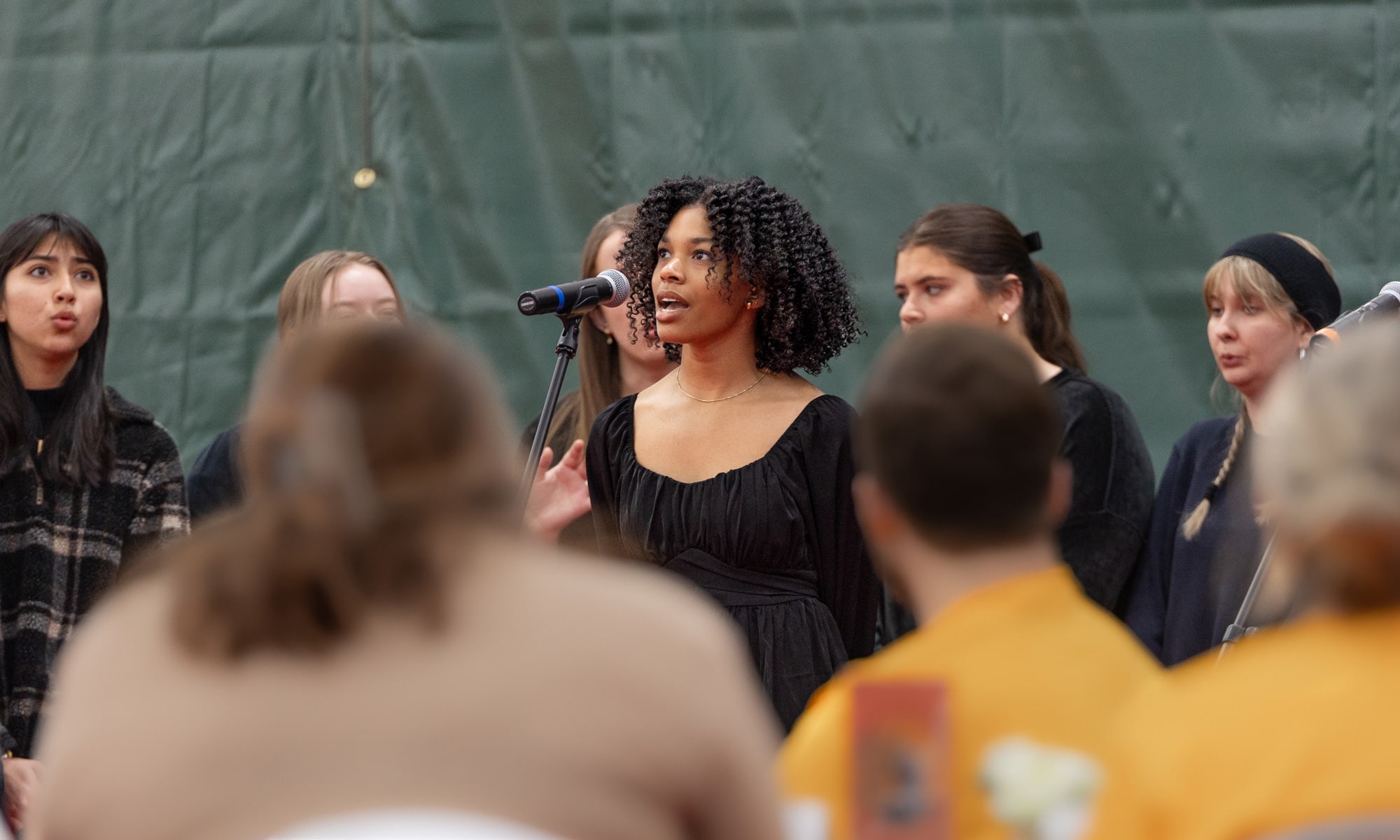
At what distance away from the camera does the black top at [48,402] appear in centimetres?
354

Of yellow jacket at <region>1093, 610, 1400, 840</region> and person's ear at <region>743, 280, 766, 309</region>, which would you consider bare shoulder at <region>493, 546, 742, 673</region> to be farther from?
person's ear at <region>743, 280, 766, 309</region>

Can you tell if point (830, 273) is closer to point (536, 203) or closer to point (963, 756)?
point (536, 203)

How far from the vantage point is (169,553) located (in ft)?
4.45

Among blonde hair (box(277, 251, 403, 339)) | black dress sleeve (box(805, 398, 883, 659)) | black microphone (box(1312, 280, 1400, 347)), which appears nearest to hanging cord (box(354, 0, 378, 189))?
blonde hair (box(277, 251, 403, 339))

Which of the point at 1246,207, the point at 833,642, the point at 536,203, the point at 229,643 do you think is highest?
the point at 536,203

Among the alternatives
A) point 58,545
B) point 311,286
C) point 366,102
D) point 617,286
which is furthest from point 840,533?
point 366,102

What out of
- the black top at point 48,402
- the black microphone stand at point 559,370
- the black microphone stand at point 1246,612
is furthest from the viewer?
the black top at point 48,402

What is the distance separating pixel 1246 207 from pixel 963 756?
3.34 m

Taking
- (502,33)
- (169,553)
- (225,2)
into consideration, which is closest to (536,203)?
(502,33)

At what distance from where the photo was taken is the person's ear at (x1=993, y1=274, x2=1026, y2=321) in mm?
3756

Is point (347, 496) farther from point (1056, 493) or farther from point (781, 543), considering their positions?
point (781, 543)

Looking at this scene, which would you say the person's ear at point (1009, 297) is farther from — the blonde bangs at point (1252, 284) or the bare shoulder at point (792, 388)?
the bare shoulder at point (792, 388)

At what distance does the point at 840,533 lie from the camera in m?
3.17

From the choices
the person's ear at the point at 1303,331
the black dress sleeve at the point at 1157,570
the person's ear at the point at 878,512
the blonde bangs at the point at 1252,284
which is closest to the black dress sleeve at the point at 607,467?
the black dress sleeve at the point at 1157,570
